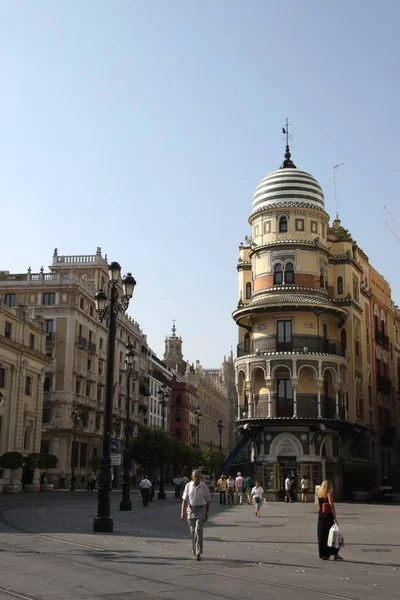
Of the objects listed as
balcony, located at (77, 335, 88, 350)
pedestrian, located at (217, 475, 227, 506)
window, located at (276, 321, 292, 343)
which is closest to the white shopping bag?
pedestrian, located at (217, 475, 227, 506)

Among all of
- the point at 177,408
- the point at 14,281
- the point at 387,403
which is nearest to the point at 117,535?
the point at 387,403

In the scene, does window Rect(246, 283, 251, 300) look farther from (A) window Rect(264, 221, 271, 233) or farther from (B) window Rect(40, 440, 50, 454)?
(B) window Rect(40, 440, 50, 454)

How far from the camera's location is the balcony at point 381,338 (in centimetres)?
6234

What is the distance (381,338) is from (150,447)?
882 inches

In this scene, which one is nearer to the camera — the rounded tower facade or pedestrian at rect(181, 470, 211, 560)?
pedestrian at rect(181, 470, 211, 560)

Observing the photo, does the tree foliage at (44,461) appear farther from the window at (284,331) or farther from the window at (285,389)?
the window at (284,331)

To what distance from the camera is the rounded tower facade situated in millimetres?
47844

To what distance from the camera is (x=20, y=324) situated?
5462 cm

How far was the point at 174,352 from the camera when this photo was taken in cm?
14475

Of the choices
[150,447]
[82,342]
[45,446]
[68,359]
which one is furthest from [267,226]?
[45,446]

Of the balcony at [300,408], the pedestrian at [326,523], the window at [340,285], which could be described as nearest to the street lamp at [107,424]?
the pedestrian at [326,523]

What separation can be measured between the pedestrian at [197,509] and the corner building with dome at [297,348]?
33377 mm

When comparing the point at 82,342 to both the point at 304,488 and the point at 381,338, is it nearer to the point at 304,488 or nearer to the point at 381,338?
the point at 381,338

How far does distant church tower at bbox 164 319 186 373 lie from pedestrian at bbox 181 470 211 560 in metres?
127
